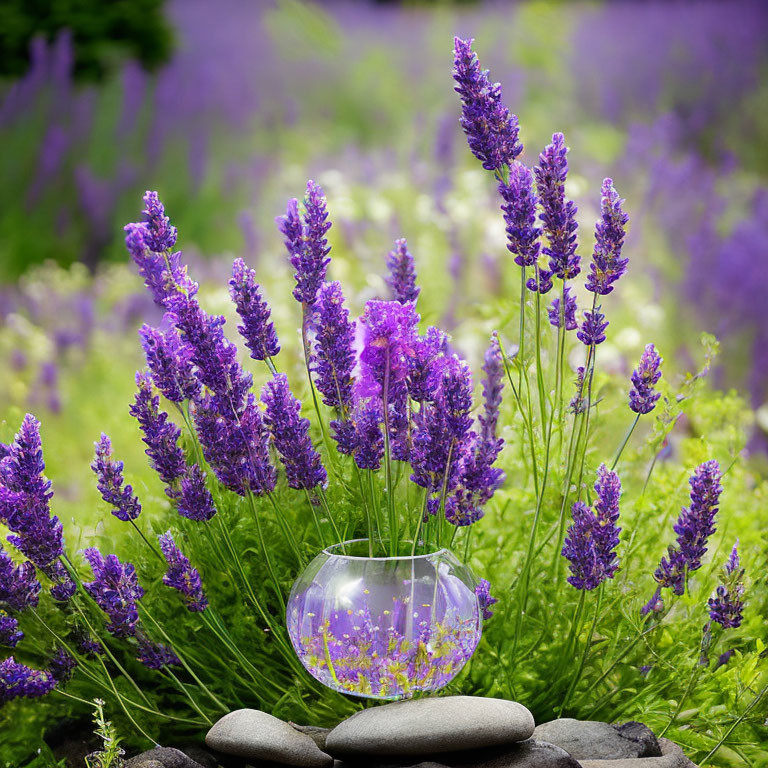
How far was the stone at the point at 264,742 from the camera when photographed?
3.76ft

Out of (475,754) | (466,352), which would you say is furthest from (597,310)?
(466,352)

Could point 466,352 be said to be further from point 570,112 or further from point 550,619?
point 570,112

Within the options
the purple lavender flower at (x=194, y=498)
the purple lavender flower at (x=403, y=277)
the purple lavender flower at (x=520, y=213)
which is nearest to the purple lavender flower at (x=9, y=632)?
the purple lavender flower at (x=194, y=498)

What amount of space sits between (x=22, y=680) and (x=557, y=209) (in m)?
0.86

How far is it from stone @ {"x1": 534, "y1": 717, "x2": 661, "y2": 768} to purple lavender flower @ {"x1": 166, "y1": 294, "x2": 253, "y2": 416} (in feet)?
1.84

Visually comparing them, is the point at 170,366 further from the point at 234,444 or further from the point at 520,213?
the point at 520,213

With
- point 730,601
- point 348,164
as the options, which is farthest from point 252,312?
point 348,164

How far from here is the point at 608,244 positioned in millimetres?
→ 1105

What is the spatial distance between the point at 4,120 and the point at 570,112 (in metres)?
3.21

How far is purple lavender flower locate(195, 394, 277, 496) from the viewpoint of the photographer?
3.70ft

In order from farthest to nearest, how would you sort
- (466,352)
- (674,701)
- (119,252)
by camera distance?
(119,252) < (466,352) < (674,701)

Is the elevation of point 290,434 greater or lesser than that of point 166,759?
greater

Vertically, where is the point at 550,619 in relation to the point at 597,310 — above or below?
below

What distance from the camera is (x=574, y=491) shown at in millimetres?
1372
